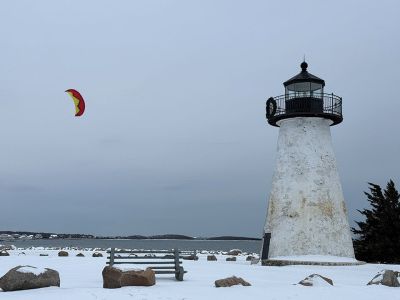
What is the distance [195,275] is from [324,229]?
9312 mm

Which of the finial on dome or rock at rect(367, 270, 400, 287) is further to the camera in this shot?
the finial on dome

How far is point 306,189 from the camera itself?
26.6m

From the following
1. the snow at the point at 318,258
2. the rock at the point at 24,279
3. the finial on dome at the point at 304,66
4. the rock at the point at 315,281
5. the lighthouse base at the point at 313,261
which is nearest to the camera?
the rock at the point at 24,279

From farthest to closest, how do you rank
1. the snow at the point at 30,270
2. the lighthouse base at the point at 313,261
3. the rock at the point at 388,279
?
the lighthouse base at the point at 313,261 → the rock at the point at 388,279 → the snow at the point at 30,270

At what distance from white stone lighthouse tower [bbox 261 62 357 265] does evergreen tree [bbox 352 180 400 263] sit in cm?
370

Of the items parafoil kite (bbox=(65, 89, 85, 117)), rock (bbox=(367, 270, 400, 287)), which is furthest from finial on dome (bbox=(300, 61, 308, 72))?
rock (bbox=(367, 270, 400, 287))

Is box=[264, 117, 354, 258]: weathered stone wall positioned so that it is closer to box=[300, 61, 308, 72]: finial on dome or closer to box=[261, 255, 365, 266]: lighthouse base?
box=[261, 255, 365, 266]: lighthouse base

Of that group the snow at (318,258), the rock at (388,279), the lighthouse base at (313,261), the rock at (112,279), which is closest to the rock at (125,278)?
the rock at (112,279)

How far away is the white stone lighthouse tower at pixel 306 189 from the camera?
26.1 metres

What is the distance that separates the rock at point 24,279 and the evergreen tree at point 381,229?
2135cm

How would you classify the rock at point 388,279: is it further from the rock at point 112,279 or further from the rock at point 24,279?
the rock at point 24,279

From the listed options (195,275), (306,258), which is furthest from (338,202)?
(195,275)

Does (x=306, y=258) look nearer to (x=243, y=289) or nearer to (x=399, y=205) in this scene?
(x=399, y=205)

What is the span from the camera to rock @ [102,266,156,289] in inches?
563
